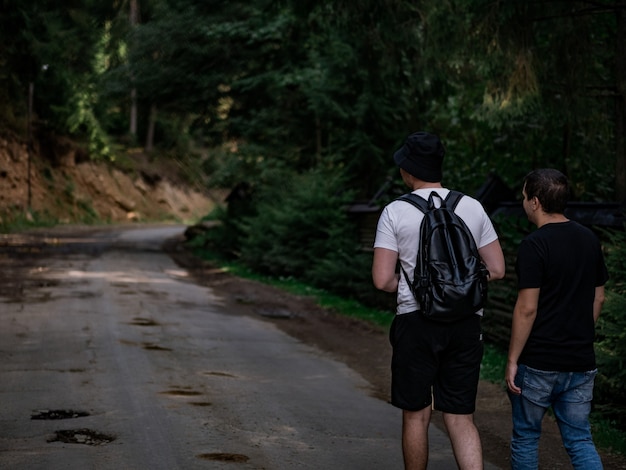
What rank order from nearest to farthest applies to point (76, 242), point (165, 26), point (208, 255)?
point (165, 26) → point (208, 255) → point (76, 242)

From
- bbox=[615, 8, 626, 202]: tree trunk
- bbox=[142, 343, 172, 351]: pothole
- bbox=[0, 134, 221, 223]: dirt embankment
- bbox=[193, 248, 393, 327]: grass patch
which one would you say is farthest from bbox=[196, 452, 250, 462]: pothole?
bbox=[0, 134, 221, 223]: dirt embankment

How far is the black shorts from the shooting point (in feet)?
14.5

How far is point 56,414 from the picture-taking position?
7.16 m

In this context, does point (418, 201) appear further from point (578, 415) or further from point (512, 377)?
point (578, 415)

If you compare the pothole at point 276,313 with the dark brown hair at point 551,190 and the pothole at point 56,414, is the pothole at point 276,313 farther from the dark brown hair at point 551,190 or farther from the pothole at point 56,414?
the dark brown hair at point 551,190

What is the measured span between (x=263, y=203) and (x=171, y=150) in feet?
159

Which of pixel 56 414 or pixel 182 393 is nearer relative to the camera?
pixel 56 414

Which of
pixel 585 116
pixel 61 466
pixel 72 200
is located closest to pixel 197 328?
pixel 585 116

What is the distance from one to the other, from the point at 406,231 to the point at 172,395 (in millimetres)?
4264

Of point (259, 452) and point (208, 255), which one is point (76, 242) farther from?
point (259, 452)

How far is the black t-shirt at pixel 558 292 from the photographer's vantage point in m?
4.34

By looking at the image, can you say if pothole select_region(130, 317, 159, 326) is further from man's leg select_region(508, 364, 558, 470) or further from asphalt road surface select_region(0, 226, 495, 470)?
man's leg select_region(508, 364, 558, 470)

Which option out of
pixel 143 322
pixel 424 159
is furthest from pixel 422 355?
pixel 143 322

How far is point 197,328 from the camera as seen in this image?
12.8 metres
